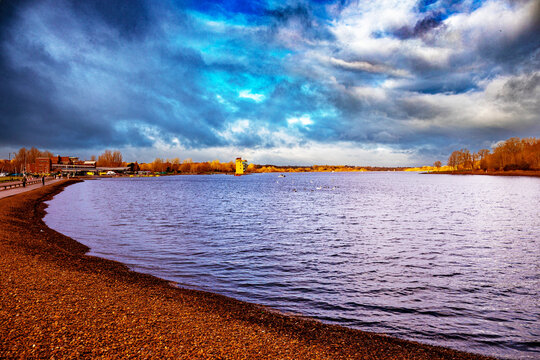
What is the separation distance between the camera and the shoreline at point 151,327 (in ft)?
25.4

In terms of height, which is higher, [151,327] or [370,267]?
[151,327]

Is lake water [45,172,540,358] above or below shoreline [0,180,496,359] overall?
below

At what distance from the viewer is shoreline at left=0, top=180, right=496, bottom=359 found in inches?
305

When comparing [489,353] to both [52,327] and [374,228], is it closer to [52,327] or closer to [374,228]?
[52,327]

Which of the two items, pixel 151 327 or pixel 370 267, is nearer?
pixel 151 327

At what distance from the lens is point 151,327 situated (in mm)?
8945

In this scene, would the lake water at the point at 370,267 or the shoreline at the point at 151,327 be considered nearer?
the shoreline at the point at 151,327

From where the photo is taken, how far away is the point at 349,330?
34.4 ft

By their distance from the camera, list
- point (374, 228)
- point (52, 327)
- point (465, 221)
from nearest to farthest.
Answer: point (52, 327), point (374, 228), point (465, 221)

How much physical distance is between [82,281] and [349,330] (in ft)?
34.6

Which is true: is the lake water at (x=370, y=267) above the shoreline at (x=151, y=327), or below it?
below

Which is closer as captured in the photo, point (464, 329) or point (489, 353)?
point (489, 353)

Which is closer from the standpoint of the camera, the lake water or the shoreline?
the shoreline

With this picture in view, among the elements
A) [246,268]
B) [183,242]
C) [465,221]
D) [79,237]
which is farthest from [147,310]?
[465,221]
